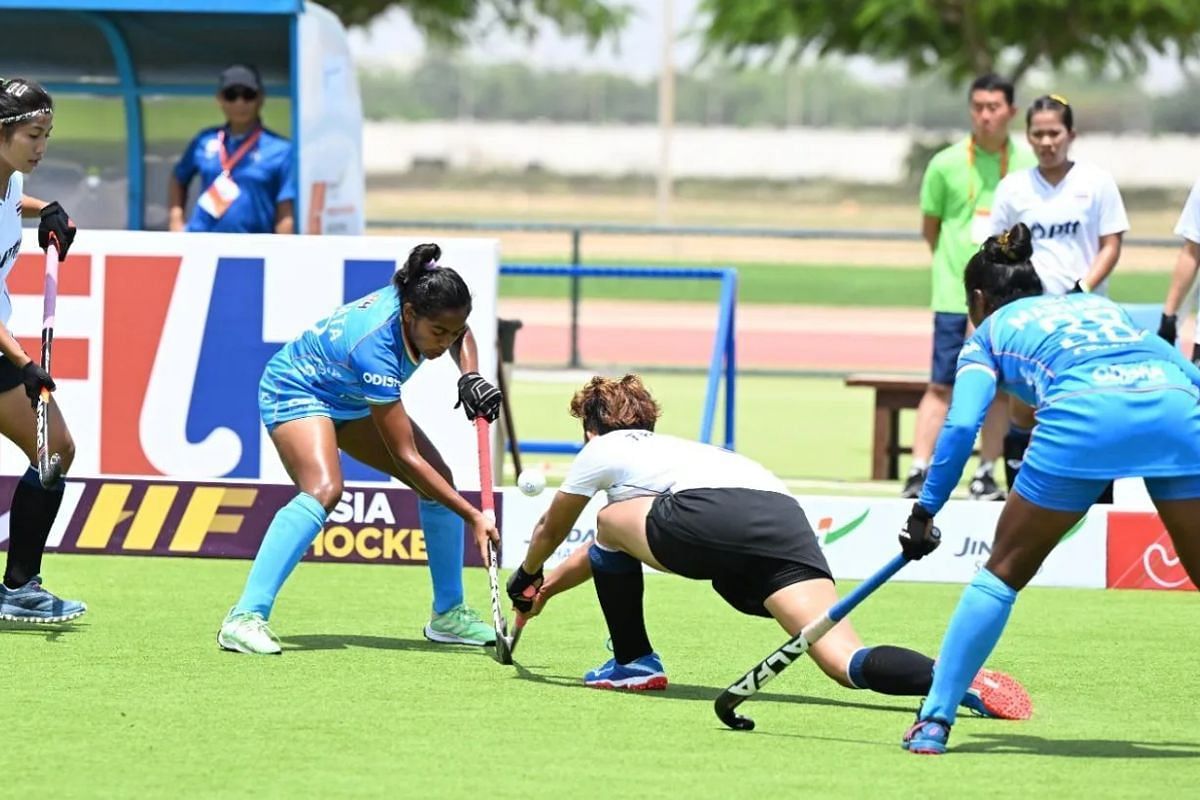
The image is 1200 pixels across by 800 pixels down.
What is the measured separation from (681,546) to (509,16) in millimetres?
26849

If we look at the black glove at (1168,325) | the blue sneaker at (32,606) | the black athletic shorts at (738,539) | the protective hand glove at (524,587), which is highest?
the black glove at (1168,325)

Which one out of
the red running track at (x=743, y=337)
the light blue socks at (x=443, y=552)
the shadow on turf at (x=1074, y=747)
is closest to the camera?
A: the shadow on turf at (x=1074, y=747)

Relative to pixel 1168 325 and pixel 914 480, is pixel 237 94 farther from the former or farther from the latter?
pixel 1168 325

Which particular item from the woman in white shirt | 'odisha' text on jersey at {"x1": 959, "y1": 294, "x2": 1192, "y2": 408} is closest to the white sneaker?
'odisha' text on jersey at {"x1": 959, "y1": 294, "x2": 1192, "y2": 408}

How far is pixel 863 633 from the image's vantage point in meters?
7.61

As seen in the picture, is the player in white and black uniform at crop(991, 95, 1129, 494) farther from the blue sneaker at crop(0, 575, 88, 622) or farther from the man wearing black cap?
the blue sneaker at crop(0, 575, 88, 622)

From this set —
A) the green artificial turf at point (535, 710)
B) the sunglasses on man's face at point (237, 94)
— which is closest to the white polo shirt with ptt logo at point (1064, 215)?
the green artificial turf at point (535, 710)

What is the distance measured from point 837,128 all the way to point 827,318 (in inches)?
1388

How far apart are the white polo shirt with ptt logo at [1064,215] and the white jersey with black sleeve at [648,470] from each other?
11.8 ft

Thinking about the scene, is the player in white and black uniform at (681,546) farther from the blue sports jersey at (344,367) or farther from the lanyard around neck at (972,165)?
the lanyard around neck at (972,165)

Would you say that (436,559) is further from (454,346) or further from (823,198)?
(823,198)

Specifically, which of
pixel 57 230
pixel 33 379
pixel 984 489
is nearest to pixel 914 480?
pixel 984 489

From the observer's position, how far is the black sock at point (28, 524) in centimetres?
746

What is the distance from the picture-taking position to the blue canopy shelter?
524 inches
